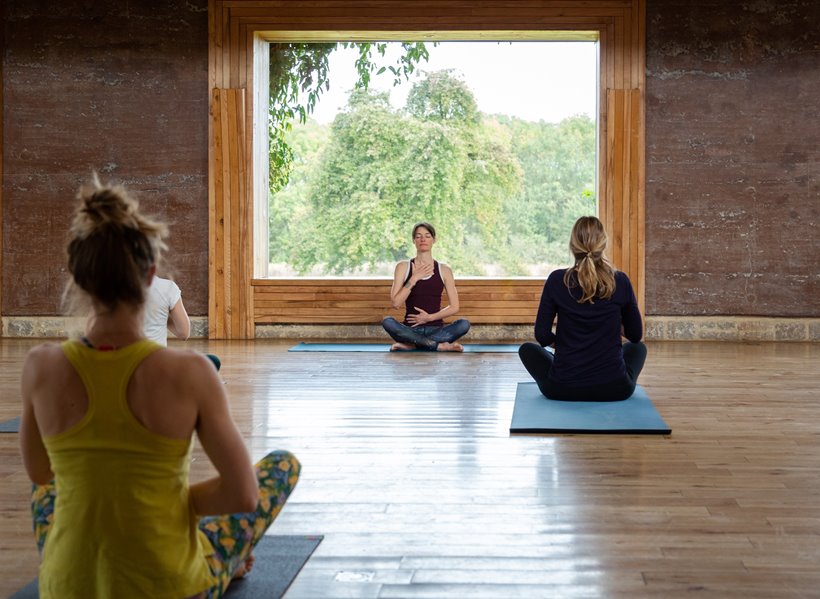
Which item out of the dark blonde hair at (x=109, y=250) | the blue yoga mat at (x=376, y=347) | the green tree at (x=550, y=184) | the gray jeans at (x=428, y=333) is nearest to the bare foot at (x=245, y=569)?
the dark blonde hair at (x=109, y=250)

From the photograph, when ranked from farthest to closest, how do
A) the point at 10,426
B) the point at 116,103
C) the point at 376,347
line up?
the point at 116,103, the point at 376,347, the point at 10,426

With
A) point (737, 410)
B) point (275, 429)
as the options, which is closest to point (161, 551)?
point (275, 429)

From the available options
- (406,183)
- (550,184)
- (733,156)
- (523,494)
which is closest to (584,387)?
(523,494)

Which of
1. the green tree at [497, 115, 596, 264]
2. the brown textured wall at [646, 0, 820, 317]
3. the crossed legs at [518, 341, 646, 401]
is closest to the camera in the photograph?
the crossed legs at [518, 341, 646, 401]

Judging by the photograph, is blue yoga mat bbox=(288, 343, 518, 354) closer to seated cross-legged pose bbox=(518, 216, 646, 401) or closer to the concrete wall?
the concrete wall

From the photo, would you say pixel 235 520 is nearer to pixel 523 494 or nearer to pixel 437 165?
pixel 523 494

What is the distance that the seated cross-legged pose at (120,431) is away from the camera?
153 cm

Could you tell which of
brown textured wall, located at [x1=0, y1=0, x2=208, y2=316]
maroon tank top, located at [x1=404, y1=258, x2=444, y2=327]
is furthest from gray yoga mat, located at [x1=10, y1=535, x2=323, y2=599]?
brown textured wall, located at [x1=0, y1=0, x2=208, y2=316]

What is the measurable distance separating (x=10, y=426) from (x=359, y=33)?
5.37 metres

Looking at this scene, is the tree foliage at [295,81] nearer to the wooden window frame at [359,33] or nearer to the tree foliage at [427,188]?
the tree foliage at [427,188]

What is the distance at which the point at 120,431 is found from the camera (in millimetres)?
1539

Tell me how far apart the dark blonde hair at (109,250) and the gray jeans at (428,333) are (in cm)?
592

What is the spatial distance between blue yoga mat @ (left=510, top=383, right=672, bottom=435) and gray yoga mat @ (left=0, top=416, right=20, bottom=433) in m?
2.04

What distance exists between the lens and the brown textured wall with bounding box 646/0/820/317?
319 inches
